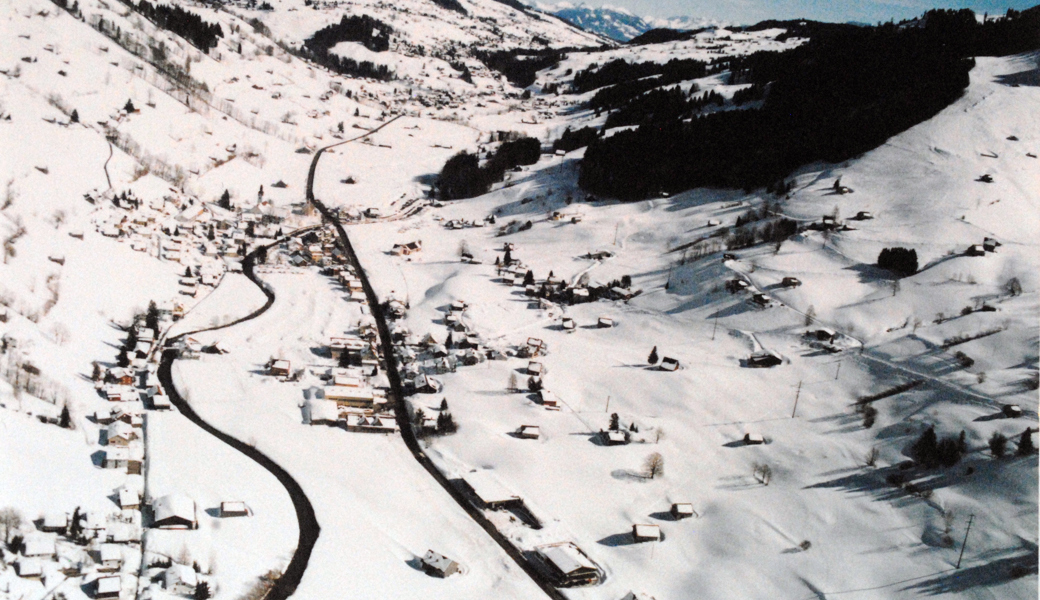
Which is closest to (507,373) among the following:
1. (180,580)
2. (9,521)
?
(180,580)

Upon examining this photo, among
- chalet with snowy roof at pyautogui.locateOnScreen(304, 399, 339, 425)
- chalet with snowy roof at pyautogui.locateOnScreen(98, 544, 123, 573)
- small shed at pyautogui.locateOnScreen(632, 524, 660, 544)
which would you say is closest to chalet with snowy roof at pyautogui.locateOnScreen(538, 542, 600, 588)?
small shed at pyautogui.locateOnScreen(632, 524, 660, 544)

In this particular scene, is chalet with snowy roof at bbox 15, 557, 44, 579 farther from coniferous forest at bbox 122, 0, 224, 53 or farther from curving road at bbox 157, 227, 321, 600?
coniferous forest at bbox 122, 0, 224, 53

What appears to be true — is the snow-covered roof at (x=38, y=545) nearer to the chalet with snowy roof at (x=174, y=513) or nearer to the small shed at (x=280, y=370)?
the chalet with snowy roof at (x=174, y=513)

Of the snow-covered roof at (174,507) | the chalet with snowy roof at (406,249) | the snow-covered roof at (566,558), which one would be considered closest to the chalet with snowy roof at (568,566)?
the snow-covered roof at (566,558)

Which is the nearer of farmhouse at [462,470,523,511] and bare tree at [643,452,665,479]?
farmhouse at [462,470,523,511]

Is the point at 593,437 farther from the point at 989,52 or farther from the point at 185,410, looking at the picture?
the point at 989,52

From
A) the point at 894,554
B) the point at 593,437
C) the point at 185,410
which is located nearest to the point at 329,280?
the point at 185,410
